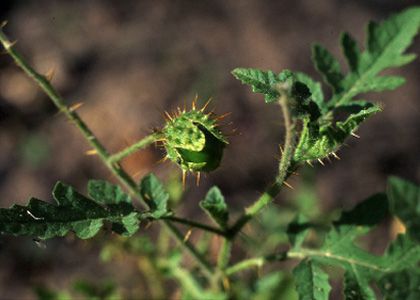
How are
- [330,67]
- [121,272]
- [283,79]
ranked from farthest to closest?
[121,272] < [330,67] < [283,79]

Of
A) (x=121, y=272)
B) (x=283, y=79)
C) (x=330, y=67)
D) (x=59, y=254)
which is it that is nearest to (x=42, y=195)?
(x=59, y=254)

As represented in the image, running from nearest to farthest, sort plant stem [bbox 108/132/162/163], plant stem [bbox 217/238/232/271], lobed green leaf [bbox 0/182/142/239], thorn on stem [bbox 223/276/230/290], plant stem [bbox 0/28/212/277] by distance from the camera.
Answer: lobed green leaf [bbox 0/182/142/239] < plant stem [bbox 108/132/162/163] < plant stem [bbox 0/28/212/277] < plant stem [bbox 217/238/232/271] < thorn on stem [bbox 223/276/230/290]

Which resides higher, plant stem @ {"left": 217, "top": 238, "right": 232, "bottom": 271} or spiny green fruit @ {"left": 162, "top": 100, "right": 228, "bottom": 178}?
spiny green fruit @ {"left": 162, "top": 100, "right": 228, "bottom": 178}

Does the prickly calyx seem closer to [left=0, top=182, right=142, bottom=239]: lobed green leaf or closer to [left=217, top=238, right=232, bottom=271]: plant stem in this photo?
[left=0, top=182, right=142, bottom=239]: lobed green leaf

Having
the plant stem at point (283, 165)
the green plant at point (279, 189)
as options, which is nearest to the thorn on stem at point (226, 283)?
the green plant at point (279, 189)

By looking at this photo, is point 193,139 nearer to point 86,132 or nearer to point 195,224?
point 195,224

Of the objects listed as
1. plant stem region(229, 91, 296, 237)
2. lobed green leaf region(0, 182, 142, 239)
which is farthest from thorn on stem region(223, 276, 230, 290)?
lobed green leaf region(0, 182, 142, 239)

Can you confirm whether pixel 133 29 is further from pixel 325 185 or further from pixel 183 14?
pixel 325 185

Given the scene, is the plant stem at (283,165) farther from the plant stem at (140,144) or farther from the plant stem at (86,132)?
the plant stem at (140,144)
